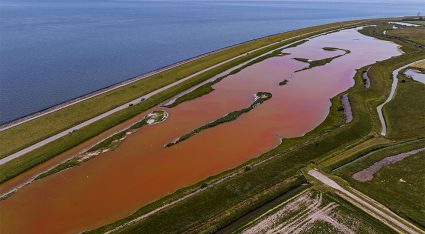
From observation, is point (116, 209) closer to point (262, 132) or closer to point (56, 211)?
point (56, 211)

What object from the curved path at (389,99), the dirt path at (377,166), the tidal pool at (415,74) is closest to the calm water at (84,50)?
the dirt path at (377,166)

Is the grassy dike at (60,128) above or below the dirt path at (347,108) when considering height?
above

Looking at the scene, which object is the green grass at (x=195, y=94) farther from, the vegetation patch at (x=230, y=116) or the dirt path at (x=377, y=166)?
the dirt path at (x=377, y=166)

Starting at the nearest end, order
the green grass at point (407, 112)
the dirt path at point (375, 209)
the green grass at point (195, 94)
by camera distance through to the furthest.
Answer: the dirt path at point (375, 209), the green grass at point (407, 112), the green grass at point (195, 94)

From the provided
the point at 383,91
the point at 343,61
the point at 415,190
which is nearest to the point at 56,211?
the point at 415,190

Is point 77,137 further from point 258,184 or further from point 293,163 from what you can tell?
point 293,163

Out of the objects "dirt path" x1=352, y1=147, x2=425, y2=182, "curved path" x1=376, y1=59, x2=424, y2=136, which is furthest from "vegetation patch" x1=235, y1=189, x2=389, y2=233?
"curved path" x1=376, y1=59, x2=424, y2=136
